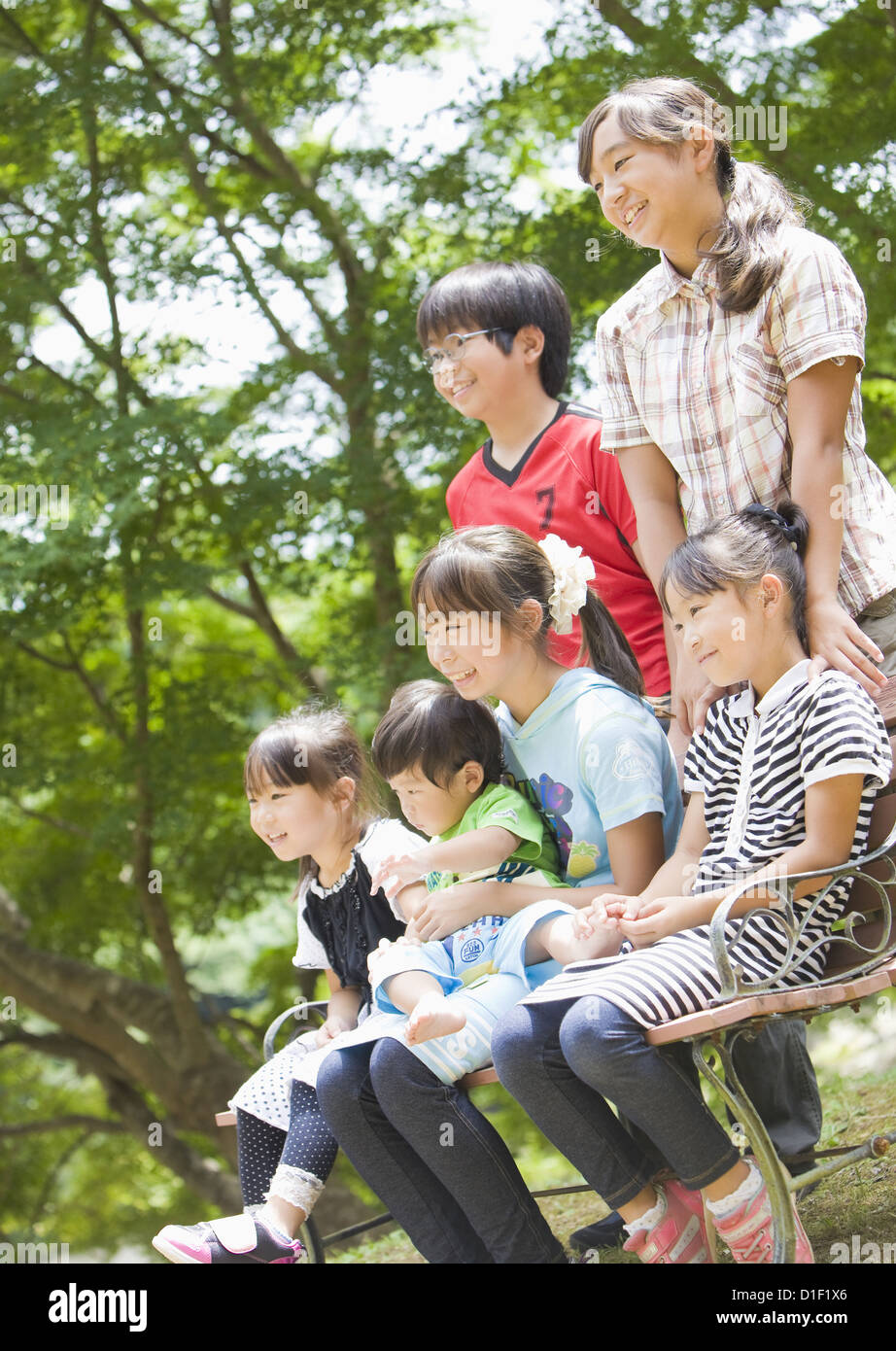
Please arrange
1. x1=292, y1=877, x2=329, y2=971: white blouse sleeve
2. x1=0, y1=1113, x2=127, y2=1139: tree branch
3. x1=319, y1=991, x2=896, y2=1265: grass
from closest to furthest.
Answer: x1=319, y1=991, x2=896, y2=1265: grass < x1=292, y1=877, x2=329, y2=971: white blouse sleeve < x1=0, y1=1113, x2=127, y2=1139: tree branch

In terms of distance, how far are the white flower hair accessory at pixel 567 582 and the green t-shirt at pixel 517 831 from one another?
0.38 m

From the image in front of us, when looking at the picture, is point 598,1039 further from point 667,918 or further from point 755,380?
point 755,380

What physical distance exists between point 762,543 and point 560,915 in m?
0.79

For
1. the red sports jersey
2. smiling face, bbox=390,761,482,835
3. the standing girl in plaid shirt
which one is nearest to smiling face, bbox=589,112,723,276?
the standing girl in plaid shirt

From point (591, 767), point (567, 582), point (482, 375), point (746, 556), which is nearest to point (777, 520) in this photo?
point (746, 556)

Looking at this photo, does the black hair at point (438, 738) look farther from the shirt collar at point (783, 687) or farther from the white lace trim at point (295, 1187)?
the white lace trim at point (295, 1187)

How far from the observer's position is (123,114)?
644cm

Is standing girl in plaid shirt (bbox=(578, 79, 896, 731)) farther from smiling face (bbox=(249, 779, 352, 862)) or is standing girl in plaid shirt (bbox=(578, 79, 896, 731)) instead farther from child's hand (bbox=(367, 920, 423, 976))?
smiling face (bbox=(249, 779, 352, 862))

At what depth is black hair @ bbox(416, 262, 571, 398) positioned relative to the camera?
328 centimetres

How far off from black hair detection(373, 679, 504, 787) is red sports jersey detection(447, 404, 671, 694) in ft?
1.11

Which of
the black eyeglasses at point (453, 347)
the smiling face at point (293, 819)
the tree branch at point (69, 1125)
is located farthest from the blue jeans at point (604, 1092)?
the tree branch at point (69, 1125)

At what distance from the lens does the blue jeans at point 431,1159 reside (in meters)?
2.43
